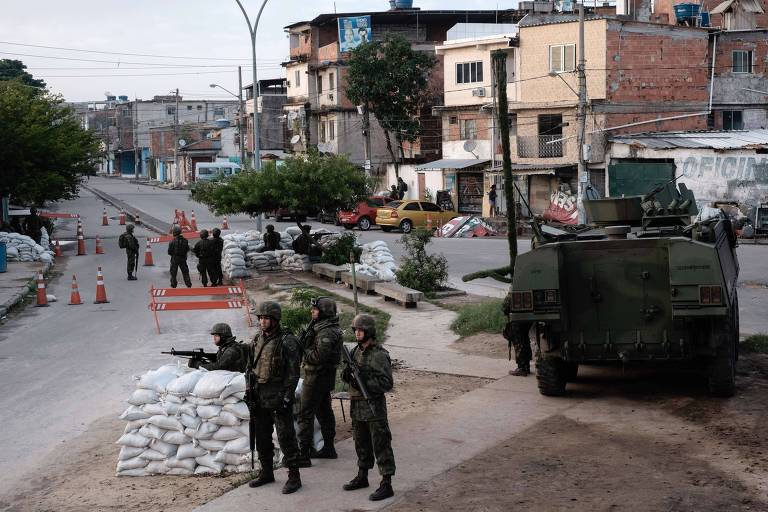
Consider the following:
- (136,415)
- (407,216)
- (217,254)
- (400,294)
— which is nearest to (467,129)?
(407,216)

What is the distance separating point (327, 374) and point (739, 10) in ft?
150

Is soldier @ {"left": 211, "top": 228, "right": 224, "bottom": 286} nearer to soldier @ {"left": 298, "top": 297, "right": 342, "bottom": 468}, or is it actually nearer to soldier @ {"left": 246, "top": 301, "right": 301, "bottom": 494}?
→ soldier @ {"left": 298, "top": 297, "right": 342, "bottom": 468}

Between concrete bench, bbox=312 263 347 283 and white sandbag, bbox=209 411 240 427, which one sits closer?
white sandbag, bbox=209 411 240 427

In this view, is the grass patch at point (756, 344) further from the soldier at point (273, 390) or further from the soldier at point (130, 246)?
the soldier at point (130, 246)

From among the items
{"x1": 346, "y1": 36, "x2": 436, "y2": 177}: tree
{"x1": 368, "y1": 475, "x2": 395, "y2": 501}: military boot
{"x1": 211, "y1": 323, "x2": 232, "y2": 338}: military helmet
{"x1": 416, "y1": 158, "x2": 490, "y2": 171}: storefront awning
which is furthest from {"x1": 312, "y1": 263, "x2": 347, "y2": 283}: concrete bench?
A: {"x1": 346, "y1": 36, "x2": 436, "y2": 177}: tree

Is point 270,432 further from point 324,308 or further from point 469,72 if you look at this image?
point 469,72

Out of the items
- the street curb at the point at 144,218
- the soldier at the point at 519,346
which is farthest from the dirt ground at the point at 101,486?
the street curb at the point at 144,218

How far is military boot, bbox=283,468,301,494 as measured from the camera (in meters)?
8.82

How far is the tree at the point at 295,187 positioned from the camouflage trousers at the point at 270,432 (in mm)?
16765

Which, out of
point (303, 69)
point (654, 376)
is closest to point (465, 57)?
point (303, 69)

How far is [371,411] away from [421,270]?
43.6ft

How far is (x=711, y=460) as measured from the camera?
9328mm

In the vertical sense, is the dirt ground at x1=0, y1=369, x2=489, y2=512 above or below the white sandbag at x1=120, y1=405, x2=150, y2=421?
below

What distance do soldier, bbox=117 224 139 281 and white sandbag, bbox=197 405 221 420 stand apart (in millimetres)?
16478
